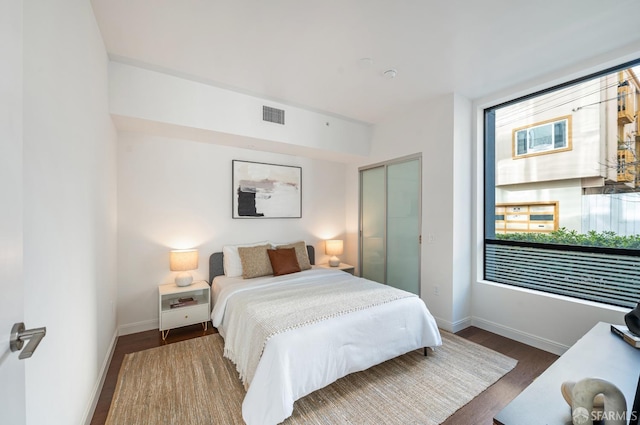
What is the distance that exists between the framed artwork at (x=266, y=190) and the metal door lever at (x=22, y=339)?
3.10 metres

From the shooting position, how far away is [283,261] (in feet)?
11.7

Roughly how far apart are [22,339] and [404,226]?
374cm

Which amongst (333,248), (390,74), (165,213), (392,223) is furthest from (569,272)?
(165,213)

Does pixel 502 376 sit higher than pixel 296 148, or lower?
lower

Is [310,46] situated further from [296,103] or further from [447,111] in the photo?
[447,111]

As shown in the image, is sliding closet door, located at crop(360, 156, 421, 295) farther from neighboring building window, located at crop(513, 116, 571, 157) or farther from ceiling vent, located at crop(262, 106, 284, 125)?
ceiling vent, located at crop(262, 106, 284, 125)

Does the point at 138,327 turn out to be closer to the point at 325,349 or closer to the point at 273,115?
the point at 325,349

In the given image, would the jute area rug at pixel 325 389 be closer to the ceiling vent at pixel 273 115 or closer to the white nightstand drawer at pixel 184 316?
the white nightstand drawer at pixel 184 316

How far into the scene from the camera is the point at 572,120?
2756 mm

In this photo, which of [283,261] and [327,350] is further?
[283,261]

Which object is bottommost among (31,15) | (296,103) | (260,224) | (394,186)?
(260,224)

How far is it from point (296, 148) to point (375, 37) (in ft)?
6.11

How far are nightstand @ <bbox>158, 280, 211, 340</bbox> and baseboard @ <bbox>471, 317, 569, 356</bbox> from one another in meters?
3.32

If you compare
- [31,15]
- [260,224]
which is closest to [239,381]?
[260,224]
